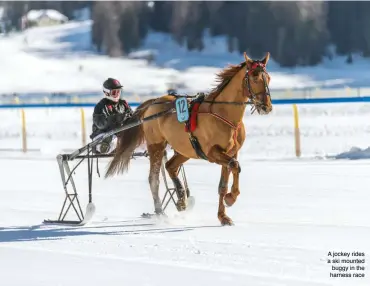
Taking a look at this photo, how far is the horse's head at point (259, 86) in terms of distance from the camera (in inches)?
333

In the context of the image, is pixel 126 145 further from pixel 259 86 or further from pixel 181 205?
pixel 259 86

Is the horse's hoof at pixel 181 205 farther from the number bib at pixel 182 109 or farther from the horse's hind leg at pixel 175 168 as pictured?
the number bib at pixel 182 109

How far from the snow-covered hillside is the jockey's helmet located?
3340 centimetres

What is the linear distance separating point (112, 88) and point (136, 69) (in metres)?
44.3

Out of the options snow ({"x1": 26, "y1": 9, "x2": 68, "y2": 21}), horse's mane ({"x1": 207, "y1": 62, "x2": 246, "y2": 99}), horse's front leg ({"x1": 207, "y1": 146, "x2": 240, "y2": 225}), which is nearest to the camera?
horse's front leg ({"x1": 207, "y1": 146, "x2": 240, "y2": 225})

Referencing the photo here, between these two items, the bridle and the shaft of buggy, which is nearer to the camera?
the bridle

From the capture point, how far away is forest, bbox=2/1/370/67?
52.5m

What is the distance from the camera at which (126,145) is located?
10.3 metres

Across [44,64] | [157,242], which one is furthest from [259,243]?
[44,64]

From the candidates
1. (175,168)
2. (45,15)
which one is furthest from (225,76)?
(45,15)

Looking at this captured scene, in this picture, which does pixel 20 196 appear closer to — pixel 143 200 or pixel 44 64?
pixel 143 200

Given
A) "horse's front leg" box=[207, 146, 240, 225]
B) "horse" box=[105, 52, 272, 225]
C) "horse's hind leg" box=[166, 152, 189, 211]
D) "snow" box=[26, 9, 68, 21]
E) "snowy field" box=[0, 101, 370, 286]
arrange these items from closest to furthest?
"snowy field" box=[0, 101, 370, 286]
"horse" box=[105, 52, 272, 225]
"horse's front leg" box=[207, 146, 240, 225]
"horse's hind leg" box=[166, 152, 189, 211]
"snow" box=[26, 9, 68, 21]

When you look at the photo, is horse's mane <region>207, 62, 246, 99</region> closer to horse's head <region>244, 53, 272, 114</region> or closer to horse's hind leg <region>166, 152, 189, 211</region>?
horse's head <region>244, 53, 272, 114</region>

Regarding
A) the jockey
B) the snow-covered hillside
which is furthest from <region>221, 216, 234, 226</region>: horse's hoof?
the snow-covered hillside
